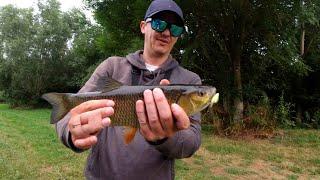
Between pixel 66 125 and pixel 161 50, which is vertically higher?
pixel 161 50

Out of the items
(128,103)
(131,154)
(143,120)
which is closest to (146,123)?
(143,120)

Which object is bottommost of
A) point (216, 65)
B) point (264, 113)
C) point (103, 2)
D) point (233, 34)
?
point (264, 113)

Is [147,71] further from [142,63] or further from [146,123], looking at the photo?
[146,123]

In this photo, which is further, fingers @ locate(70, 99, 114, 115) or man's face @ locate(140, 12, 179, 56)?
man's face @ locate(140, 12, 179, 56)

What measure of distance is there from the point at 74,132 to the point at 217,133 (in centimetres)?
1421

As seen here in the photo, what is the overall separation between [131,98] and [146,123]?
6.2 inches

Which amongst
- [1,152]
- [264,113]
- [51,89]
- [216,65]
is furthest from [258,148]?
[51,89]

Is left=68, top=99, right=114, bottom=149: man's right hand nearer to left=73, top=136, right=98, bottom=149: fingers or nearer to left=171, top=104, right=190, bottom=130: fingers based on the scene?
left=73, top=136, right=98, bottom=149: fingers

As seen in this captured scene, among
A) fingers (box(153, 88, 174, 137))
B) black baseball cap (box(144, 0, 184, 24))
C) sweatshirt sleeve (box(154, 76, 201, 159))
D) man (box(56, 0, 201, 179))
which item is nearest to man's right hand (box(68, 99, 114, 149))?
man (box(56, 0, 201, 179))

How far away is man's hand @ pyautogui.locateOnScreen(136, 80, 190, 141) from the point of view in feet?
7.12

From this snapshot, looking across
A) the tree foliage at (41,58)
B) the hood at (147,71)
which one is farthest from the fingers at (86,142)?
the tree foliage at (41,58)

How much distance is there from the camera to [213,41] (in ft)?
53.5

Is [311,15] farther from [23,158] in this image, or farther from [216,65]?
[23,158]

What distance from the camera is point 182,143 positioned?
102 inches
